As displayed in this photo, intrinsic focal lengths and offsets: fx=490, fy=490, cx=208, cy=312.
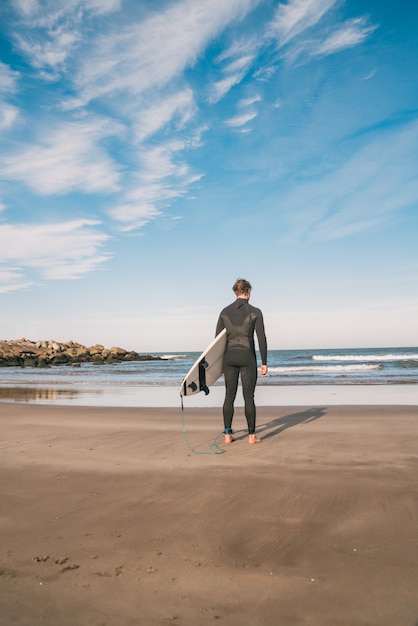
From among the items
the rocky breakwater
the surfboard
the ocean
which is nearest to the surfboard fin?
the surfboard

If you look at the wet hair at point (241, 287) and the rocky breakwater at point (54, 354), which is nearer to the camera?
the wet hair at point (241, 287)

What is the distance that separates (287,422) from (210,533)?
17.0 feet

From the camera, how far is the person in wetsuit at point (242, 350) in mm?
6328

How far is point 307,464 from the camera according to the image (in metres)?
5.02

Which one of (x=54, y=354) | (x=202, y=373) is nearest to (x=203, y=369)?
(x=202, y=373)

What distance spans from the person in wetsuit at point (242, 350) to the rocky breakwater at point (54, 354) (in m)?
37.0

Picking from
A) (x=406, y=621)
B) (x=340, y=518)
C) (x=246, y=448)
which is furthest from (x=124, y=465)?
(x=406, y=621)

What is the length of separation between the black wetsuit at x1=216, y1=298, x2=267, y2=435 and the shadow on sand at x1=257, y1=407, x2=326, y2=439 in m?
0.78

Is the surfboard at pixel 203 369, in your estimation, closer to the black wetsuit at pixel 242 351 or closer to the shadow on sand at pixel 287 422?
the black wetsuit at pixel 242 351

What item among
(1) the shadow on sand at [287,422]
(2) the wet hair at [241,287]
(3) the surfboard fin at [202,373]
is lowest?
(1) the shadow on sand at [287,422]

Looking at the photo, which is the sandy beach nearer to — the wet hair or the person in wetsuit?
the person in wetsuit

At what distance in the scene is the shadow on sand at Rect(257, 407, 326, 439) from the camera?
23.6 feet

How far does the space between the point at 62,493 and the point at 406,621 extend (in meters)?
2.96

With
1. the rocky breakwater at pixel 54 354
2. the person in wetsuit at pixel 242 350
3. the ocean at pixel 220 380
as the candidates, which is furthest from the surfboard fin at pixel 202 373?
the rocky breakwater at pixel 54 354
